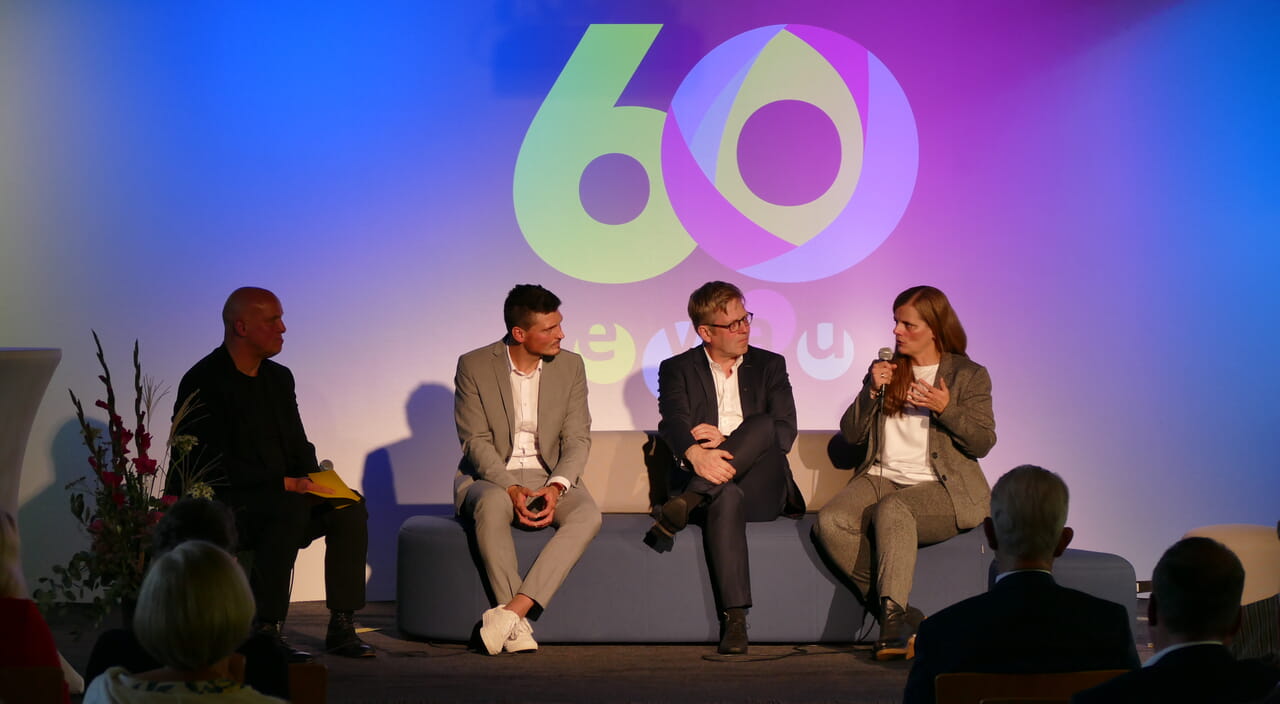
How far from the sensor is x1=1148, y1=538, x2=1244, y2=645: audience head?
1743mm

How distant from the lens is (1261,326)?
221 inches

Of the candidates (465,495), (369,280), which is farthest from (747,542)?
(369,280)

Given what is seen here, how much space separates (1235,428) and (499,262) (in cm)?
347

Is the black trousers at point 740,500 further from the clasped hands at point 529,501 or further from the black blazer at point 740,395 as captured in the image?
the clasped hands at point 529,501

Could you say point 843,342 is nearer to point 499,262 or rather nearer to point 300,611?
point 499,262

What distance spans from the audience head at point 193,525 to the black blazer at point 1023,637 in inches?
53.2

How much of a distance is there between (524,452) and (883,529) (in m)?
1.39

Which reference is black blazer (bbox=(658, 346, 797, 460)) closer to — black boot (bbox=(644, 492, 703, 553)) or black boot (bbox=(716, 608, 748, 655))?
black boot (bbox=(644, 492, 703, 553))

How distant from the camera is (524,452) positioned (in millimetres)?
4660

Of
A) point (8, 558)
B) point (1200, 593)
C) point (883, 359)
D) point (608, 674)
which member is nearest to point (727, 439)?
point (883, 359)

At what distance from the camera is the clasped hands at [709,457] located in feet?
14.2

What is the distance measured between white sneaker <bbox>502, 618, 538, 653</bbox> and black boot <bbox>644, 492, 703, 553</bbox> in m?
0.52

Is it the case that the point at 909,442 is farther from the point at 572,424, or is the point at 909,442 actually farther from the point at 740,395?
the point at 572,424

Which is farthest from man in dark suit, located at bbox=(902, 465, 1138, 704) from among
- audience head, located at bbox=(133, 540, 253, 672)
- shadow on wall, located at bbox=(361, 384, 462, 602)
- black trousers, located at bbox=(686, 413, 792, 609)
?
shadow on wall, located at bbox=(361, 384, 462, 602)
